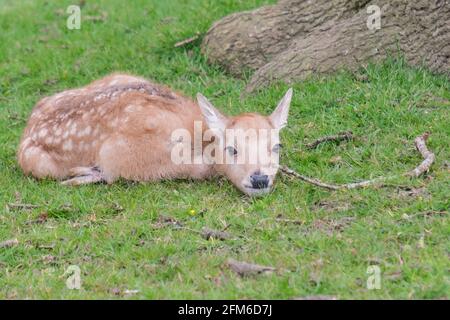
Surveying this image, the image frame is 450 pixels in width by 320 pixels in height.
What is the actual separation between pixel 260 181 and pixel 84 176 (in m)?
1.81

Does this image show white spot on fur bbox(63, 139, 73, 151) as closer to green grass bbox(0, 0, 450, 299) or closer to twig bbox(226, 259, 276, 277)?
green grass bbox(0, 0, 450, 299)

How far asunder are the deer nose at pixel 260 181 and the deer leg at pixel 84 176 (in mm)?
1535

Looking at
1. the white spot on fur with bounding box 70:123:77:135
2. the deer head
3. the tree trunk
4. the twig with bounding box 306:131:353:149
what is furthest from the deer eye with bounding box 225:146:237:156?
the tree trunk

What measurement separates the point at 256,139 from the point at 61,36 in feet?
16.7

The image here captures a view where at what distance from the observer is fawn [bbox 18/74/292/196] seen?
27.3 ft

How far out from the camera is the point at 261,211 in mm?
7586

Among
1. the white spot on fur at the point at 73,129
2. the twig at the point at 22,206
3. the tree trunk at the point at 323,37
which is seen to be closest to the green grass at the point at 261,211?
the twig at the point at 22,206

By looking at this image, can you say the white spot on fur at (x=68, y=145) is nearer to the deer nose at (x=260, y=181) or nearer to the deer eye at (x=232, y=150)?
the deer eye at (x=232, y=150)

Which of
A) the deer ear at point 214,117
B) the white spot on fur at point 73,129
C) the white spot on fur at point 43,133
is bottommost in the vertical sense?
the white spot on fur at point 43,133

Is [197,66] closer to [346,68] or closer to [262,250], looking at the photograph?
[346,68]

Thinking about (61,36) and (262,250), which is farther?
(61,36)

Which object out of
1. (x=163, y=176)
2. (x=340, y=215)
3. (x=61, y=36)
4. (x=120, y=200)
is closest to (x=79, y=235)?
(x=120, y=200)

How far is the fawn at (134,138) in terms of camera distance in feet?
27.3
